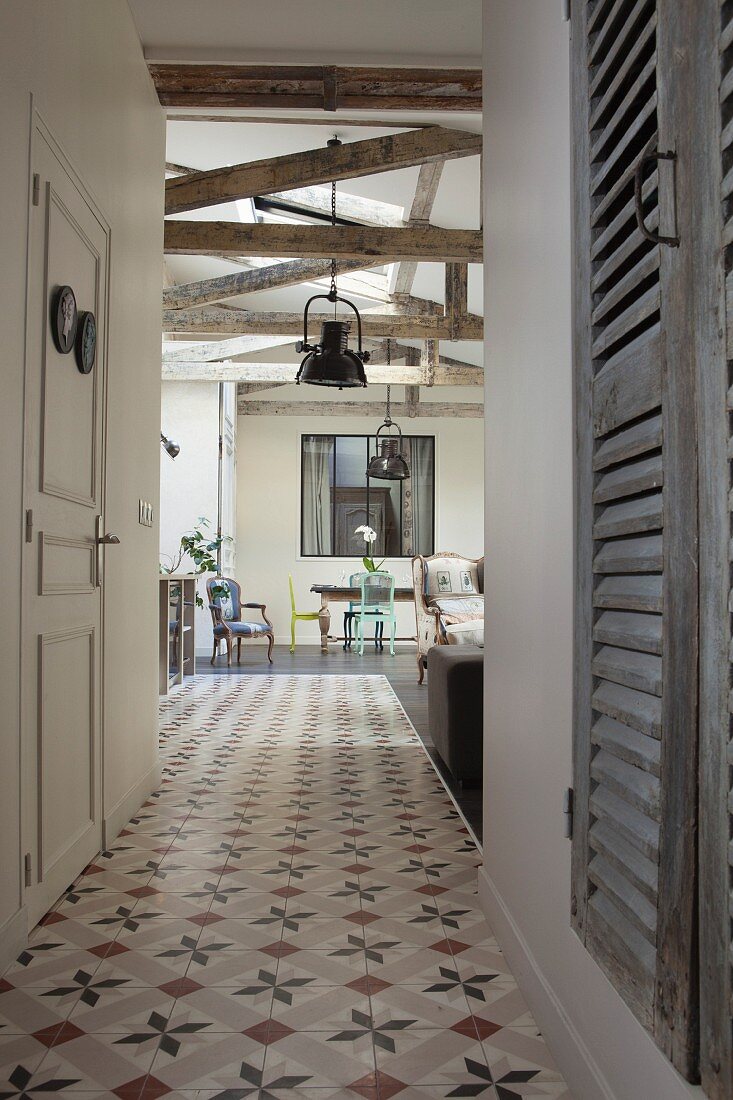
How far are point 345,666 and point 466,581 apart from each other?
1615mm

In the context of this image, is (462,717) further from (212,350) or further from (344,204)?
(212,350)

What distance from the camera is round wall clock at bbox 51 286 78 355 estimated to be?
103 inches

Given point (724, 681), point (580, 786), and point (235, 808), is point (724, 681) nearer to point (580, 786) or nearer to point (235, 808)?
point (580, 786)

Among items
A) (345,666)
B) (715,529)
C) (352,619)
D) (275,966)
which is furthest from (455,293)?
(715,529)

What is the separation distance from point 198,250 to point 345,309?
4.60 meters

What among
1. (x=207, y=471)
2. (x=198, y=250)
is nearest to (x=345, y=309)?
(x=207, y=471)

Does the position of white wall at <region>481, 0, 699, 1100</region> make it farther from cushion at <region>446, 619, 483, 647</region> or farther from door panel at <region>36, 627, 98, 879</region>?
cushion at <region>446, 619, 483, 647</region>

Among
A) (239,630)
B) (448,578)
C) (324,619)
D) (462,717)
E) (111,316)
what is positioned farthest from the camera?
(324,619)

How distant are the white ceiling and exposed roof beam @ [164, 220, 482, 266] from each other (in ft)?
4.70

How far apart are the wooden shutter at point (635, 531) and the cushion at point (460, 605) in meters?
5.93

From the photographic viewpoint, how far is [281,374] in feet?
34.1

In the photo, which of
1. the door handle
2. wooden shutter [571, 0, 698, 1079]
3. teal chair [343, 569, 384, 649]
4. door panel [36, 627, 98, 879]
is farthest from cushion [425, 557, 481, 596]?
wooden shutter [571, 0, 698, 1079]

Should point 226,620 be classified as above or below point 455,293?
below

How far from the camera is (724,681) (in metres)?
1.05
